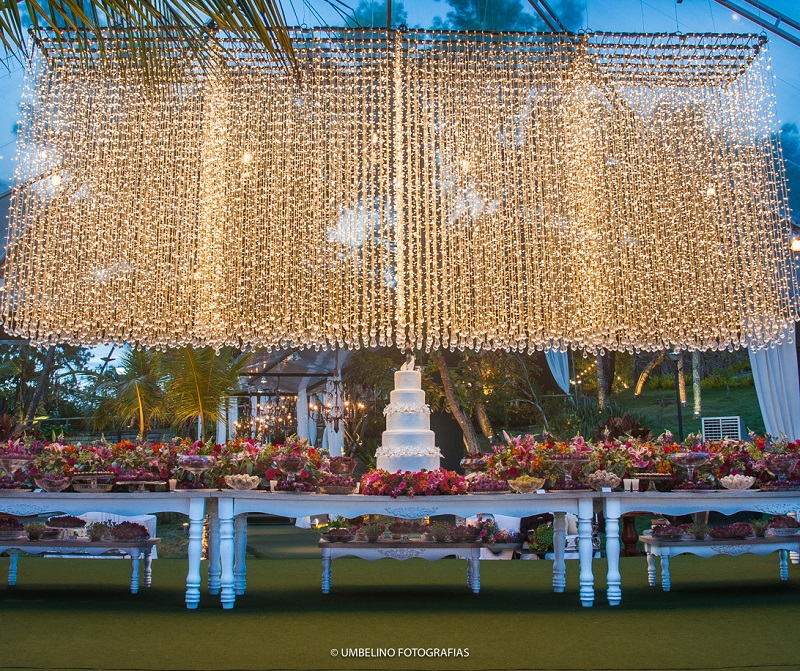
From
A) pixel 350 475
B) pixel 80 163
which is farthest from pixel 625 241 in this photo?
pixel 80 163

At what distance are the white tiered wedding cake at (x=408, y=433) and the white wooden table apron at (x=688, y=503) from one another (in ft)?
8.77

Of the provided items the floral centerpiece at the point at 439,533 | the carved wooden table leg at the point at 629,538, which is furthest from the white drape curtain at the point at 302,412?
the floral centerpiece at the point at 439,533

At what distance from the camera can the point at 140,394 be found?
979 centimetres

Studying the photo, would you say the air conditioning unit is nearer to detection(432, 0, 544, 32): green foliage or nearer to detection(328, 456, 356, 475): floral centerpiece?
detection(432, 0, 544, 32): green foliage

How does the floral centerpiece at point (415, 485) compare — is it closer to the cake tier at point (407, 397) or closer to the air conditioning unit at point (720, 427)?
the cake tier at point (407, 397)

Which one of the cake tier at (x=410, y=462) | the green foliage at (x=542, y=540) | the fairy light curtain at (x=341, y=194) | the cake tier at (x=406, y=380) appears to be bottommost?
the green foliage at (x=542, y=540)

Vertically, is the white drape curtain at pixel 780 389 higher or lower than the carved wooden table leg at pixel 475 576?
higher

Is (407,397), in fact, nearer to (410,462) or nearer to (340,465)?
(410,462)

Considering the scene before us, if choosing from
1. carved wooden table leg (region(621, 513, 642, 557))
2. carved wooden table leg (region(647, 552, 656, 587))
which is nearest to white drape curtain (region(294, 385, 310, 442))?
carved wooden table leg (region(621, 513, 642, 557))

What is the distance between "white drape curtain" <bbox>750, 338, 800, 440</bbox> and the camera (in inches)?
362

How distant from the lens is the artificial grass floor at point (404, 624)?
3277 millimetres

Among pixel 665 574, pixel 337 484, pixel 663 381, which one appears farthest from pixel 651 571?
pixel 663 381

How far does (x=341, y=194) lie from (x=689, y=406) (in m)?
10.3

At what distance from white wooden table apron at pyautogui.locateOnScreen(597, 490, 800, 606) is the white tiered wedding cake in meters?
2.67
